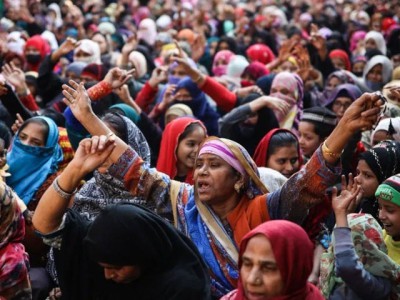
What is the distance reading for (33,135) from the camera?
5039mm

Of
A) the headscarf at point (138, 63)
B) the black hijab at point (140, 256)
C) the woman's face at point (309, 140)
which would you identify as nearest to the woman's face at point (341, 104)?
the woman's face at point (309, 140)

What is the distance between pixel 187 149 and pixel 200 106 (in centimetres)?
229

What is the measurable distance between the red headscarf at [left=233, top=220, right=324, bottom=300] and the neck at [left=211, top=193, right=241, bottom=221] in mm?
728

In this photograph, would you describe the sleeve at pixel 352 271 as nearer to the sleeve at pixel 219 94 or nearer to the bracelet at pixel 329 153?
the bracelet at pixel 329 153

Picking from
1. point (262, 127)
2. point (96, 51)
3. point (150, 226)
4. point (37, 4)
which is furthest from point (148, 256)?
point (37, 4)

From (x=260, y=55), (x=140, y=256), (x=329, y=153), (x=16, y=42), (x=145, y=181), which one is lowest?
(x=260, y=55)

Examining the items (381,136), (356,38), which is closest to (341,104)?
(381,136)

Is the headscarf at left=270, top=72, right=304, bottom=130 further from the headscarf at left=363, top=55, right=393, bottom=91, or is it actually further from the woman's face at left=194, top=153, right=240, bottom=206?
the woman's face at left=194, top=153, right=240, bottom=206

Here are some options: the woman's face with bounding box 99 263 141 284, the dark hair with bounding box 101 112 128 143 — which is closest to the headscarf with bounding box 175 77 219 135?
the dark hair with bounding box 101 112 128 143

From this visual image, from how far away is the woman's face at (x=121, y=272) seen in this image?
9.68 ft

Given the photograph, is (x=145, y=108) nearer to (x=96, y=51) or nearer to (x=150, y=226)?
(x=96, y=51)

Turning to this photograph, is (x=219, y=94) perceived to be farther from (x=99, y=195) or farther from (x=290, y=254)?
(x=290, y=254)

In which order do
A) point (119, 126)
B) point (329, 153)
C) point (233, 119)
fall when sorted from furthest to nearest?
point (233, 119) → point (119, 126) → point (329, 153)

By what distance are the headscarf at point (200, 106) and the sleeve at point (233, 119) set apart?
1.22 metres
